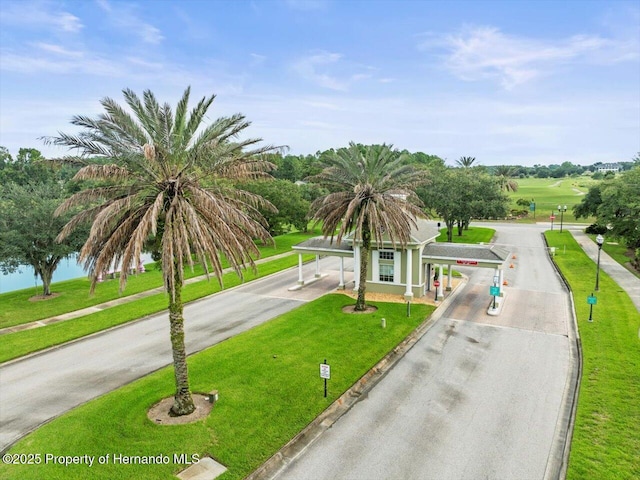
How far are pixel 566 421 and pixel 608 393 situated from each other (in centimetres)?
264

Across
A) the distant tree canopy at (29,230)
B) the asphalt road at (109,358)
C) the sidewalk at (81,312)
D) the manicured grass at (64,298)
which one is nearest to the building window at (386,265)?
the asphalt road at (109,358)

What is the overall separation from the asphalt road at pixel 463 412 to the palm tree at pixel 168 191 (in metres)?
5.77

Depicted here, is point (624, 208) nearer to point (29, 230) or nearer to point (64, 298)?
point (64, 298)

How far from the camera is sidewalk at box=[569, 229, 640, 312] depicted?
28.8 meters

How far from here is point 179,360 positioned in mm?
13820

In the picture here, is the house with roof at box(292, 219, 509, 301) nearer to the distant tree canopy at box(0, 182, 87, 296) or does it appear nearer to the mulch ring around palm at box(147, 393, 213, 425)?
the mulch ring around palm at box(147, 393, 213, 425)

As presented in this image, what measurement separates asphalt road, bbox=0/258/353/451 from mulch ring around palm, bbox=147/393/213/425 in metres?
3.24

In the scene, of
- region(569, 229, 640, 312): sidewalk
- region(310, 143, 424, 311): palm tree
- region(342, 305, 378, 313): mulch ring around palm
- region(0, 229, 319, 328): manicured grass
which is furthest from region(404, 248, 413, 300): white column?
region(569, 229, 640, 312): sidewalk

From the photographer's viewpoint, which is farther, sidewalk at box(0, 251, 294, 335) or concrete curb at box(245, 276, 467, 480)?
sidewalk at box(0, 251, 294, 335)

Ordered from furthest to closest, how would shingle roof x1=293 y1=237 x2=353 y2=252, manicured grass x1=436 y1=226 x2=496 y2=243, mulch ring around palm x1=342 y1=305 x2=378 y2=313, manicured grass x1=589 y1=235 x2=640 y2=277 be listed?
manicured grass x1=436 y1=226 x2=496 y2=243, manicured grass x1=589 y1=235 x2=640 y2=277, shingle roof x1=293 y1=237 x2=353 y2=252, mulch ring around palm x1=342 y1=305 x2=378 y2=313

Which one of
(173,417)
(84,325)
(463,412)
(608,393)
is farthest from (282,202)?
(608,393)

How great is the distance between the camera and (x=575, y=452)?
11.9m

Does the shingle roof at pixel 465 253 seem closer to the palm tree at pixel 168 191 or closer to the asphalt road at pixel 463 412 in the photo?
the asphalt road at pixel 463 412

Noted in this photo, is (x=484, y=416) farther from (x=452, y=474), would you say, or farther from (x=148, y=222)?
(x=148, y=222)
